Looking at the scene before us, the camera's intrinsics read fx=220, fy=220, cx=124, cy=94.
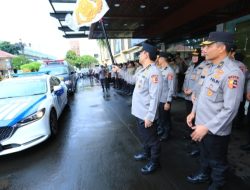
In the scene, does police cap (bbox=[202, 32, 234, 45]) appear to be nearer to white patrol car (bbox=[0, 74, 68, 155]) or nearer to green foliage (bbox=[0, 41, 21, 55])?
white patrol car (bbox=[0, 74, 68, 155])

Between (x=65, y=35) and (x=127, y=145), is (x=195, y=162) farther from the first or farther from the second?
(x=65, y=35)

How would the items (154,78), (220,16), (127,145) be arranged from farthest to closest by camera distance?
(220,16)
(127,145)
(154,78)

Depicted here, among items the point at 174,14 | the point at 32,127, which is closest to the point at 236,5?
the point at 174,14

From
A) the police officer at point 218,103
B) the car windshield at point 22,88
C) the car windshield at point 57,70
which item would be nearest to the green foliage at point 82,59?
the car windshield at point 57,70

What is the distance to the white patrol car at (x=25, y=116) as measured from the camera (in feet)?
13.7

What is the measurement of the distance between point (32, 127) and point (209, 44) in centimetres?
358

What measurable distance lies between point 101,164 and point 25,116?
1799 mm

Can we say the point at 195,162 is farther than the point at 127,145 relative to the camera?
No

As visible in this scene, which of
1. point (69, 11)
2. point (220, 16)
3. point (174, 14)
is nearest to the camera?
point (220, 16)

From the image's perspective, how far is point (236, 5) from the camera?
23.7 feet

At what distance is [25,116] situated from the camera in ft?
14.2

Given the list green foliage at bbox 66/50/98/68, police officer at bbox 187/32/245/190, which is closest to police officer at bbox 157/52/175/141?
police officer at bbox 187/32/245/190

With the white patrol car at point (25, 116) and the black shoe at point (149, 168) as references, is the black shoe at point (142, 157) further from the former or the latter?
the white patrol car at point (25, 116)

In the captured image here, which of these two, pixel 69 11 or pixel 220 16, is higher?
pixel 69 11
